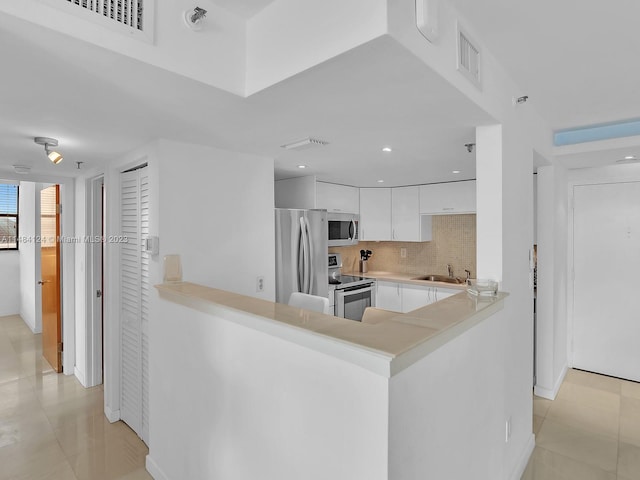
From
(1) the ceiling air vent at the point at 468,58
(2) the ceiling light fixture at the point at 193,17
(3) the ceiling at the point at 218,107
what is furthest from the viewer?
(1) the ceiling air vent at the point at 468,58

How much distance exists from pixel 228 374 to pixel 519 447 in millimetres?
1923

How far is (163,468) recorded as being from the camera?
2.13 meters

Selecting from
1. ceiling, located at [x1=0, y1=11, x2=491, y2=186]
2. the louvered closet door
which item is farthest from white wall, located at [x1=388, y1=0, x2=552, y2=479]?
the louvered closet door

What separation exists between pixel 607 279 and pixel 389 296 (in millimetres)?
2357

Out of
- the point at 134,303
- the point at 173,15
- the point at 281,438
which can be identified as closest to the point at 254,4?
the point at 173,15

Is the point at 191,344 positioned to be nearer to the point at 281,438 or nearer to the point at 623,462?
the point at 281,438

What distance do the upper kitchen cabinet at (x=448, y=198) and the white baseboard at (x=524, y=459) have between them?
8.20ft

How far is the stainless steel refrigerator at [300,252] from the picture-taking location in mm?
3295

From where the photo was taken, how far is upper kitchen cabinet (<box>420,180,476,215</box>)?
4297mm

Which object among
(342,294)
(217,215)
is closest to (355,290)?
(342,294)

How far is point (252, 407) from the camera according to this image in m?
1.44

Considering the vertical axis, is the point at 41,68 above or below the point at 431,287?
above

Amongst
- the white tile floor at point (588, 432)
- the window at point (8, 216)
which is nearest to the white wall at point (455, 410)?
the white tile floor at point (588, 432)

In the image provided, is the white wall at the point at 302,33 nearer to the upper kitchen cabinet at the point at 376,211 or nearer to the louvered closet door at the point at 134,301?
the louvered closet door at the point at 134,301
